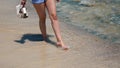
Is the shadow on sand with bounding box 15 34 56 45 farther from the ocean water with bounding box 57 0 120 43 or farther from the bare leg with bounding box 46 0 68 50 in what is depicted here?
the ocean water with bounding box 57 0 120 43

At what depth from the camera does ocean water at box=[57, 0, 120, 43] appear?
24.5 feet

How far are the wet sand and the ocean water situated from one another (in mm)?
286

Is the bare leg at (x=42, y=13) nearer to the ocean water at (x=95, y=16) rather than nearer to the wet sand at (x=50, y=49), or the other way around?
the wet sand at (x=50, y=49)

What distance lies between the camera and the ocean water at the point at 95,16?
746 centimetres

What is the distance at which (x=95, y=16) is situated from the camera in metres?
8.60

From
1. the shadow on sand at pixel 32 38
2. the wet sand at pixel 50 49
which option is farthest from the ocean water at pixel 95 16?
the shadow on sand at pixel 32 38

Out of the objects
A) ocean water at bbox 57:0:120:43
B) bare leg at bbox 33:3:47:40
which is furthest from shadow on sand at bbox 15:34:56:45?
ocean water at bbox 57:0:120:43

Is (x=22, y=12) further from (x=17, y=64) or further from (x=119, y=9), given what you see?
(x=119, y=9)

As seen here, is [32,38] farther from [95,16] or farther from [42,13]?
[95,16]

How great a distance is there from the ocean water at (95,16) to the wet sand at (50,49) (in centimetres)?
29

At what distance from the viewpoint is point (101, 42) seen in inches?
269

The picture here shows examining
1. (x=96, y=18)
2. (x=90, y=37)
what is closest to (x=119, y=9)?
(x=96, y=18)

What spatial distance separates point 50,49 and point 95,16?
2.52 m

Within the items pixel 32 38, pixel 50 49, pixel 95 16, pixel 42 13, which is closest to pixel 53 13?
pixel 42 13
